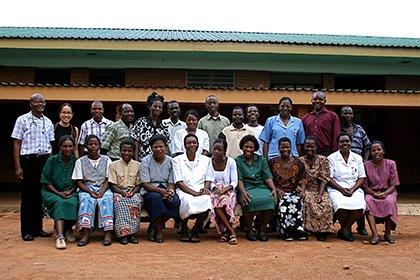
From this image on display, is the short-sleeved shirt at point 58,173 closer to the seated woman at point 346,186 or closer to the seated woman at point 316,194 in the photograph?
the seated woman at point 316,194

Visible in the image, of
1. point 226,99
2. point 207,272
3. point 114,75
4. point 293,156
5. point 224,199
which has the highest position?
point 114,75

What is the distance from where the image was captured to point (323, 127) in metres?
7.32

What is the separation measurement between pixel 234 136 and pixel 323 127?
4.35 feet

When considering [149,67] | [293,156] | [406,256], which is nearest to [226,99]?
[149,67]

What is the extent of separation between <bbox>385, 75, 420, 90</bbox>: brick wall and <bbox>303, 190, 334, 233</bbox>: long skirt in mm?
9178

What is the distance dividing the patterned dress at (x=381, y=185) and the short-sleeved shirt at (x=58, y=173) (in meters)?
4.10

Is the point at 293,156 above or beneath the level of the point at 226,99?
beneath

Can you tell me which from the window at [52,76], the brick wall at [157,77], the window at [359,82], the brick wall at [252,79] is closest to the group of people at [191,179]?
the brick wall at [157,77]

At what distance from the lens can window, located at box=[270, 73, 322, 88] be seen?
14.6 meters

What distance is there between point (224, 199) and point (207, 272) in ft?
5.68

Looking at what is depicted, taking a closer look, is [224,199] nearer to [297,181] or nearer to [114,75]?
[297,181]

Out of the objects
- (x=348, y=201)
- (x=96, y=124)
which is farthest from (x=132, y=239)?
(x=348, y=201)

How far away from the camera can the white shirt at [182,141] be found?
7238 mm

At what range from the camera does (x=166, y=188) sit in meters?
6.73
